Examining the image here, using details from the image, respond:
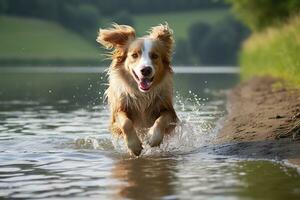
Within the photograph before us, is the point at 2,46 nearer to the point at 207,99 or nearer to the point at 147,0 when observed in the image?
the point at 147,0

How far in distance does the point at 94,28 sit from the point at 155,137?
8975cm

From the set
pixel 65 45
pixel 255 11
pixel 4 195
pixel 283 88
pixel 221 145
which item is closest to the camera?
pixel 4 195

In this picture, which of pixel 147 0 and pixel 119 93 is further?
pixel 147 0

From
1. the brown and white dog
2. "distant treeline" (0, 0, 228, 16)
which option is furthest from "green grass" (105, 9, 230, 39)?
the brown and white dog

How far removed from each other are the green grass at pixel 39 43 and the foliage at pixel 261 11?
A: 44612mm

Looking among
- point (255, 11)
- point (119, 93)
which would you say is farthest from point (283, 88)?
point (255, 11)

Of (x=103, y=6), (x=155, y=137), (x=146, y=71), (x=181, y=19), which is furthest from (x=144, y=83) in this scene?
(x=181, y=19)

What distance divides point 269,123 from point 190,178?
3139mm

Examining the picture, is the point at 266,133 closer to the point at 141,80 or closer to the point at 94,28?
the point at 141,80

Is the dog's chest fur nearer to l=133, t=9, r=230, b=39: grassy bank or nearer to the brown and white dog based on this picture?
the brown and white dog

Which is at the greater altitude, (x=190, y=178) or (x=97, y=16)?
(x=97, y=16)

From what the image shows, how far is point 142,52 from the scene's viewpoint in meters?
8.23

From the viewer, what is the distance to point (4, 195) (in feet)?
18.2

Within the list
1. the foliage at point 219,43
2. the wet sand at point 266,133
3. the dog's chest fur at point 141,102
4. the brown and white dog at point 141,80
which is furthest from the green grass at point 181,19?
the dog's chest fur at point 141,102
